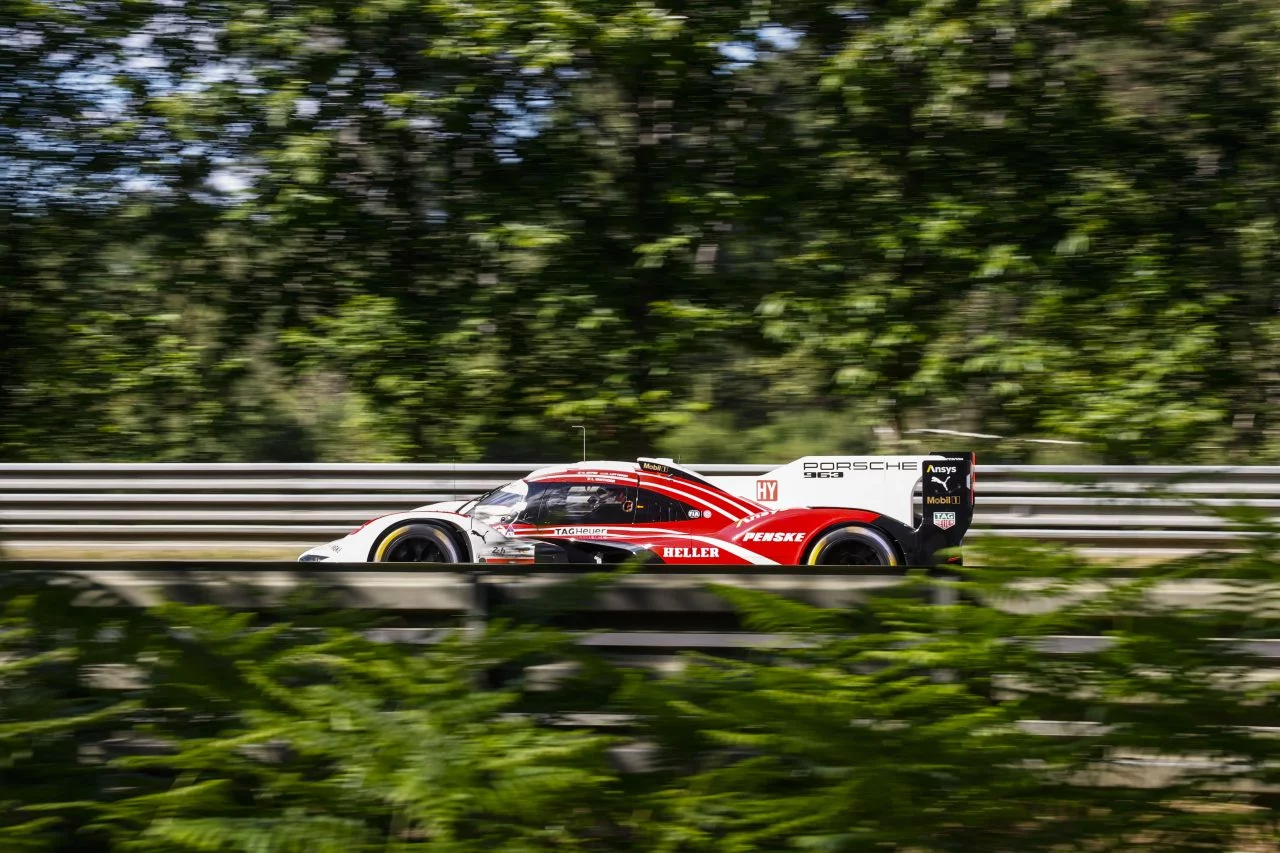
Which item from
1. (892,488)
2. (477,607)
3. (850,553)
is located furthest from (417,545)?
(477,607)

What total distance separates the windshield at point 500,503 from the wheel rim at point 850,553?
2099 millimetres

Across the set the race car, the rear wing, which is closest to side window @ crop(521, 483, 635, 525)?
the race car

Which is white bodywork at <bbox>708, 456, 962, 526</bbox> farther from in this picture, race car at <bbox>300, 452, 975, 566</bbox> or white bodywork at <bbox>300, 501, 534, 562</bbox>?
white bodywork at <bbox>300, 501, 534, 562</bbox>

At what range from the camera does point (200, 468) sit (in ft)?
33.2

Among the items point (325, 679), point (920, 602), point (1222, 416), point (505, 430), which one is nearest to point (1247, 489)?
point (1222, 416)

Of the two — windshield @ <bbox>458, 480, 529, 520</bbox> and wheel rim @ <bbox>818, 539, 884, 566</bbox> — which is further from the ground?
windshield @ <bbox>458, 480, 529, 520</bbox>

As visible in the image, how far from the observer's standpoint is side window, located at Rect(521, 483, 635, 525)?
7984mm

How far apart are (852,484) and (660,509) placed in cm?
131

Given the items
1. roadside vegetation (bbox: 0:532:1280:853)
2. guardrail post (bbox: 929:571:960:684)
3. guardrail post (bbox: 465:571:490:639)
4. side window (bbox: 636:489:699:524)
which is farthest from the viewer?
side window (bbox: 636:489:699:524)

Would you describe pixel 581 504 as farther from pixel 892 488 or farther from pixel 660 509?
pixel 892 488

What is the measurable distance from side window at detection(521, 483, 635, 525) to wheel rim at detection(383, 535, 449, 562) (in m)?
0.71

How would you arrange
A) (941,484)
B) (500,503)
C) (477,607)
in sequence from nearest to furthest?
(477,607)
(941,484)
(500,503)

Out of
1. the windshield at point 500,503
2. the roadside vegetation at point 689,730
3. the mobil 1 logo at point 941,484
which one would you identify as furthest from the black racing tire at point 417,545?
the roadside vegetation at point 689,730

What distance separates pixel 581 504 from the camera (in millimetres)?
8023
